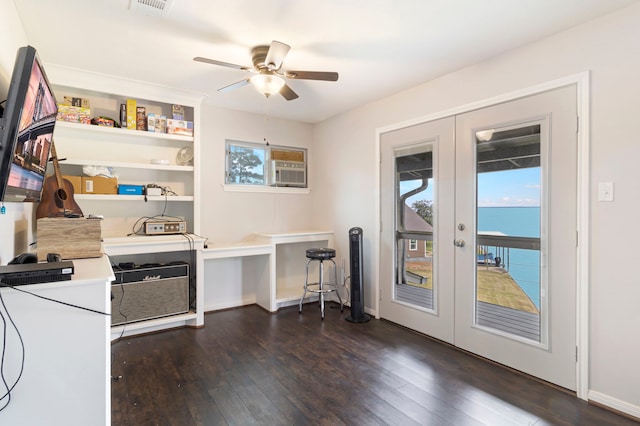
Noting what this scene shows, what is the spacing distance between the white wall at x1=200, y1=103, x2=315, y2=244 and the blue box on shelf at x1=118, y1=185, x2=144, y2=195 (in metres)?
0.72

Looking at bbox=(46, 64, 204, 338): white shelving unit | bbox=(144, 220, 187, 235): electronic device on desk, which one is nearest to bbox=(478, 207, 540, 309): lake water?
bbox=(46, 64, 204, 338): white shelving unit

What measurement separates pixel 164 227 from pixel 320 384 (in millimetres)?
2198

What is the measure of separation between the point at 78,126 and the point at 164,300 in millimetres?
1814

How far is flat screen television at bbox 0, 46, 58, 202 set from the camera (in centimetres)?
125

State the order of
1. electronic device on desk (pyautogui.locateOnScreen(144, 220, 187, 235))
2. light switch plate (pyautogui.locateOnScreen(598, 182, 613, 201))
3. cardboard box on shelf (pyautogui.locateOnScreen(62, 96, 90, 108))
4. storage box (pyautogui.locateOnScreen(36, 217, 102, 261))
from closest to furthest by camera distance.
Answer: storage box (pyautogui.locateOnScreen(36, 217, 102, 261))
light switch plate (pyautogui.locateOnScreen(598, 182, 613, 201))
cardboard box on shelf (pyautogui.locateOnScreen(62, 96, 90, 108))
electronic device on desk (pyautogui.locateOnScreen(144, 220, 187, 235))

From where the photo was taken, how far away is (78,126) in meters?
2.95

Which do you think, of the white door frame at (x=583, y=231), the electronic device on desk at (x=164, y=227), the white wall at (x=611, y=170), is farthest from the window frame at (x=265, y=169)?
the white door frame at (x=583, y=231)

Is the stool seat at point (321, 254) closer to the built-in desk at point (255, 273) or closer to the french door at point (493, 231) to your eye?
the built-in desk at point (255, 273)

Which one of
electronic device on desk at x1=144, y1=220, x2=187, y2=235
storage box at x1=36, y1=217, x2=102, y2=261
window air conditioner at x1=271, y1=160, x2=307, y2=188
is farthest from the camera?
window air conditioner at x1=271, y1=160, x2=307, y2=188

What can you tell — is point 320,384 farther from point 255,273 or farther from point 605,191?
point 605,191

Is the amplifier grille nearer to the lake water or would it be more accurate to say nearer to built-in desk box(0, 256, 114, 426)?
built-in desk box(0, 256, 114, 426)

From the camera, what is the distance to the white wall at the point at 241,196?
153 inches

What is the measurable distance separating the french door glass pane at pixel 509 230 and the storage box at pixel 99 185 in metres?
3.37

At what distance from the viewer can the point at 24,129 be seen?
140cm
